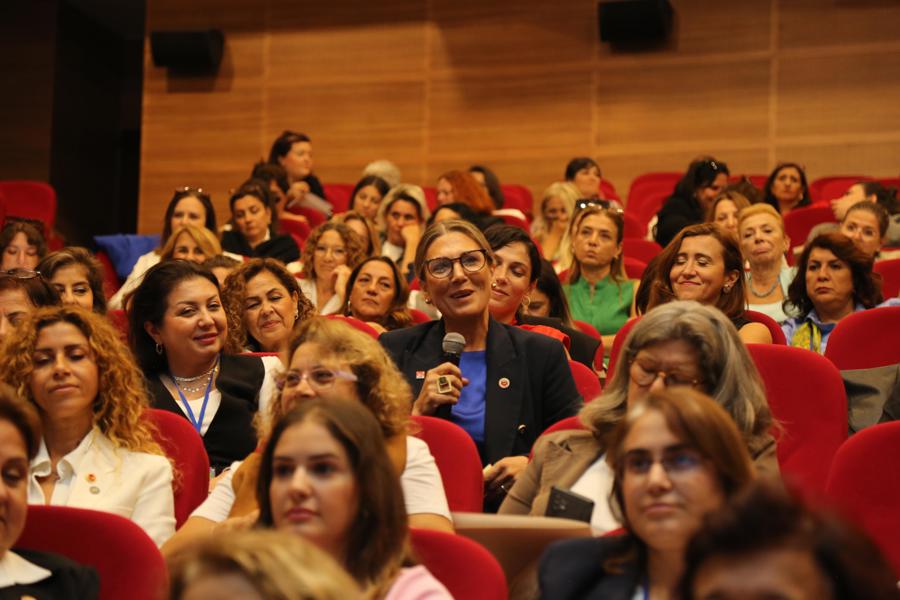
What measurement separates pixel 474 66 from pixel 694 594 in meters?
6.69

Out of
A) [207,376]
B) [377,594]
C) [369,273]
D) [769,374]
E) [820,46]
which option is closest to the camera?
[377,594]

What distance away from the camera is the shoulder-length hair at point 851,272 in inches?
138

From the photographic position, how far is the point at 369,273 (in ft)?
12.5

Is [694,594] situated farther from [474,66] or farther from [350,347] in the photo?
[474,66]

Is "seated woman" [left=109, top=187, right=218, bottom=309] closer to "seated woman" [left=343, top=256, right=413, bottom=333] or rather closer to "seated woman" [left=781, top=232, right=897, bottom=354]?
"seated woman" [left=343, top=256, right=413, bottom=333]

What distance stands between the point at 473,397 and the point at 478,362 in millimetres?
95

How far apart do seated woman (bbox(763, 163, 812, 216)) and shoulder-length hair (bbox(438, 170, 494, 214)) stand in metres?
1.30

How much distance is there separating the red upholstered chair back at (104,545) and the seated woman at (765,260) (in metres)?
2.58

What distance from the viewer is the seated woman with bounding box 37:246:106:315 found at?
3.52m

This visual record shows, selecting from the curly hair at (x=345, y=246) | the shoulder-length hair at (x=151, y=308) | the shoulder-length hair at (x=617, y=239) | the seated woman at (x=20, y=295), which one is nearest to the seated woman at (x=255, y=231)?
the curly hair at (x=345, y=246)

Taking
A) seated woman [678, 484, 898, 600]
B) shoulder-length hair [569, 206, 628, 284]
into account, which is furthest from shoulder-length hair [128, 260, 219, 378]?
seated woman [678, 484, 898, 600]

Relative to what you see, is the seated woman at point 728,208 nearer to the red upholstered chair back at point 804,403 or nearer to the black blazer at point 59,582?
the red upholstered chair back at point 804,403

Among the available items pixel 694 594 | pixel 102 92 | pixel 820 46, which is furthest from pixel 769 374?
pixel 102 92

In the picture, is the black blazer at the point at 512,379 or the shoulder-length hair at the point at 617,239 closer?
the black blazer at the point at 512,379
